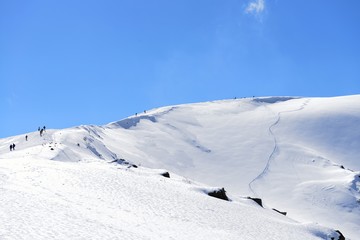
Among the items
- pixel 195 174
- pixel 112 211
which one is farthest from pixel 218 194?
pixel 195 174

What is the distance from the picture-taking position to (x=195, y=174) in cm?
6544

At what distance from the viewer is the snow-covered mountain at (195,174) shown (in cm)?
1578

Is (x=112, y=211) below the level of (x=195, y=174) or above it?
below

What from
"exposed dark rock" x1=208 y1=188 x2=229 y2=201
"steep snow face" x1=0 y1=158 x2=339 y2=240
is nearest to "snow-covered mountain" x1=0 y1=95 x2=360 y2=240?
"steep snow face" x1=0 y1=158 x2=339 y2=240

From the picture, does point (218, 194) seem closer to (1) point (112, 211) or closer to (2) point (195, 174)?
(1) point (112, 211)

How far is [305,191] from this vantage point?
58875mm

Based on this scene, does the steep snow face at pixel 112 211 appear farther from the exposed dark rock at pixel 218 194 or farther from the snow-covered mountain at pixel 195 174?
the exposed dark rock at pixel 218 194

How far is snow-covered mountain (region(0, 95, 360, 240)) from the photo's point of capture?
15.8 m

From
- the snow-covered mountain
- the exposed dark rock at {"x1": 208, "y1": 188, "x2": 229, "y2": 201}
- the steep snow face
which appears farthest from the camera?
the exposed dark rock at {"x1": 208, "y1": 188, "x2": 229, "y2": 201}

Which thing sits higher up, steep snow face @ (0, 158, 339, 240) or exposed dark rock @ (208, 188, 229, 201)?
exposed dark rock @ (208, 188, 229, 201)

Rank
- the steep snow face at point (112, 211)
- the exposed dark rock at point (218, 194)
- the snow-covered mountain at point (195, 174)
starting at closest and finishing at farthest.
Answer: the steep snow face at point (112, 211) → the snow-covered mountain at point (195, 174) → the exposed dark rock at point (218, 194)

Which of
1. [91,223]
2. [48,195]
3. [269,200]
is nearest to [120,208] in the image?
[48,195]

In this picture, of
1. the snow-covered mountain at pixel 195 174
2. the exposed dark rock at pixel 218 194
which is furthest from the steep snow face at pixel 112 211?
the exposed dark rock at pixel 218 194

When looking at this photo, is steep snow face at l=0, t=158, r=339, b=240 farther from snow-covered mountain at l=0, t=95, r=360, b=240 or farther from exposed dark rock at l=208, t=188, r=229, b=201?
exposed dark rock at l=208, t=188, r=229, b=201
